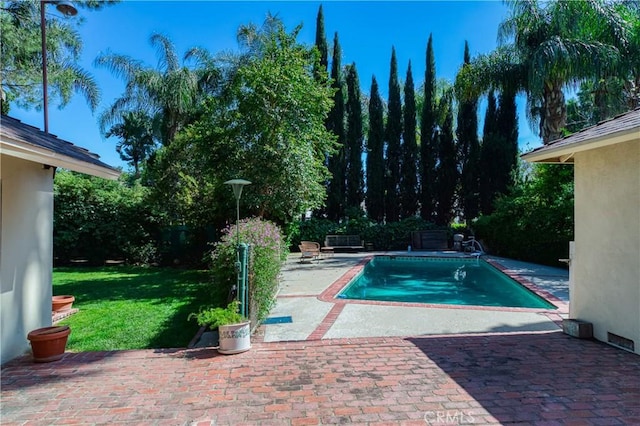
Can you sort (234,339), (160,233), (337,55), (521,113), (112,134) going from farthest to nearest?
(112,134) < (337,55) < (521,113) < (160,233) < (234,339)

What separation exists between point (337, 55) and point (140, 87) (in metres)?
13.8

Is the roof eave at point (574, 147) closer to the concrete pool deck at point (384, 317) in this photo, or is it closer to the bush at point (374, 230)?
the concrete pool deck at point (384, 317)

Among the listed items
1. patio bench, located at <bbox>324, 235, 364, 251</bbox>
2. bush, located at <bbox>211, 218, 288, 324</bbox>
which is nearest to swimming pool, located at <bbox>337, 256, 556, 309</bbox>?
patio bench, located at <bbox>324, 235, 364, 251</bbox>

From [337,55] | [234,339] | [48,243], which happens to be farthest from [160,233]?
[337,55]

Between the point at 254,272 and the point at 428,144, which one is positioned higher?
the point at 428,144

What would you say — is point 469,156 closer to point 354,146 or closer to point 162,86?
point 354,146

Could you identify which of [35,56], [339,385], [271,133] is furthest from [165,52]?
[339,385]

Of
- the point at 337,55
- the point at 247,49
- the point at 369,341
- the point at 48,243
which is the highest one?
the point at 337,55

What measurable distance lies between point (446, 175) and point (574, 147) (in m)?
21.0

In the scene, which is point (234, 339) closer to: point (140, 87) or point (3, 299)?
point (3, 299)

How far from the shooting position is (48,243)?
5.44 meters

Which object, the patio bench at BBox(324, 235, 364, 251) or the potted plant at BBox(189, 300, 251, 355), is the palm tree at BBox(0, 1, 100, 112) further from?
the patio bench at BBox(324, 235, 364, 251)

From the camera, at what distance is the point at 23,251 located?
16.3 ft

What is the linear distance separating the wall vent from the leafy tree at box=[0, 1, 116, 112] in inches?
638
